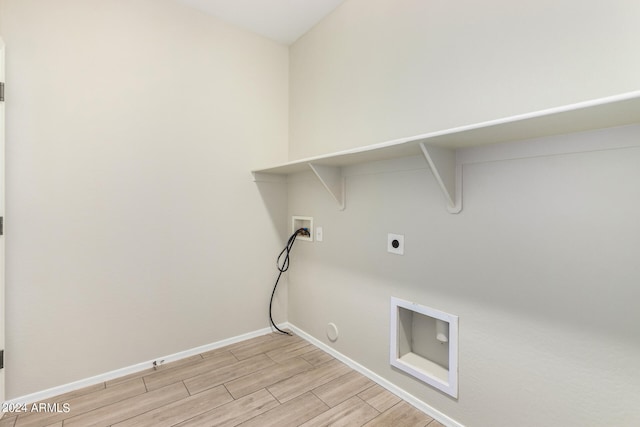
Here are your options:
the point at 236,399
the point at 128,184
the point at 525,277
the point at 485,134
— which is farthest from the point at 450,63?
the point at 236,399

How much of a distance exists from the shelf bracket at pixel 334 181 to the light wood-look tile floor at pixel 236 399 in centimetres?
118

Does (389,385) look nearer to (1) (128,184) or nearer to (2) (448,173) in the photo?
(2) (448,173)

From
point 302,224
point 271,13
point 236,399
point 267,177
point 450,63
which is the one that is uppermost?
point 271,13

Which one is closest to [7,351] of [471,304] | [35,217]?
A: [35,217]

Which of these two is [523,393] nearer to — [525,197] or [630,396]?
[630,396]

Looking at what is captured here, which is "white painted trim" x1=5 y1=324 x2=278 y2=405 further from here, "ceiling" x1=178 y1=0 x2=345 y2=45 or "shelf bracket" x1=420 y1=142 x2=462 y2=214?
"ceiling" x1=178 y1=0 x2=345 y2=45

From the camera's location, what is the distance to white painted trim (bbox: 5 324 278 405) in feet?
5.61

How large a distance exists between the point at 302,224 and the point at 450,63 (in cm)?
163

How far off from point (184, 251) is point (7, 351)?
1.04m

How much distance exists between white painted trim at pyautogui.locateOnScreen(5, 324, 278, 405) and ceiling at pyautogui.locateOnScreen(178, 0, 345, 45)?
2.59m

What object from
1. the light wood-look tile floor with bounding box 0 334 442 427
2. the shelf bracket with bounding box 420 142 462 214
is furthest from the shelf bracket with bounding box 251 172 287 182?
the shelf bracket with bounding box 420 142 462 214

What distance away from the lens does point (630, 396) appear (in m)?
1.03

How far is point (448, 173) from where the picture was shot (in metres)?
1.46

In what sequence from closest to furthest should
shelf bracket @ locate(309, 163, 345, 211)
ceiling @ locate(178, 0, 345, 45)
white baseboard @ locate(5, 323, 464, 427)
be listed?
1. white baseboard @ locate(5, 323, 464, 427)
2. shelf bracket @ locate(309, 163, 345, 211)
3. ceiling @ locate(178, 0, 345, 45)
